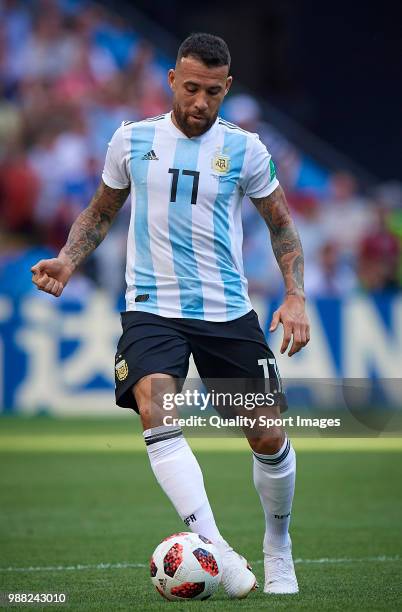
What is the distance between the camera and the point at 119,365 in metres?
5.23

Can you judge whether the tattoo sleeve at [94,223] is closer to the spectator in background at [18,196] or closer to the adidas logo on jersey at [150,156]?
the adidas logo on jersey at [150,156]

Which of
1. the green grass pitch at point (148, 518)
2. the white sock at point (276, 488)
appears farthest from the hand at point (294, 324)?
the green grass pitch at point (148, 518)

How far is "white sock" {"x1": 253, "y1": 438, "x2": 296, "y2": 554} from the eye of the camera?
538 centimetres

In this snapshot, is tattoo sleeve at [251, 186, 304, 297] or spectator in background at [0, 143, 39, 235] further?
spectator in background at [0, 143, 39, 235]

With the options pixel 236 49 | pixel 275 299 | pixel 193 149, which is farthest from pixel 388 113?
pixel 193 149

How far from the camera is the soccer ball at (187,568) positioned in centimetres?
491

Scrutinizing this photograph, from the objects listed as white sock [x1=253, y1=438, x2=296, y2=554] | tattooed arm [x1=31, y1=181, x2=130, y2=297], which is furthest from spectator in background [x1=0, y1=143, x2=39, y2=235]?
white sock [x1=253, y1=438, x2=296, y2=554]

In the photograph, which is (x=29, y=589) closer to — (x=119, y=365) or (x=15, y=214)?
(x=119, y=365)

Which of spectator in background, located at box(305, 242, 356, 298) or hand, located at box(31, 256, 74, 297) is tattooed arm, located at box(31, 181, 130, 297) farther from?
spectator in background, located at box(305, 242, 356, 298)

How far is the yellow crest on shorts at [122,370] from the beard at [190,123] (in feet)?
3.50

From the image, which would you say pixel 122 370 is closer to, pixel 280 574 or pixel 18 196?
pixel 280 574

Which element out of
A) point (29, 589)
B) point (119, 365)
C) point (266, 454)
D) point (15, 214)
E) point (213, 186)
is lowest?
point (29, 589)

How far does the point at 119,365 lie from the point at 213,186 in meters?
0.88

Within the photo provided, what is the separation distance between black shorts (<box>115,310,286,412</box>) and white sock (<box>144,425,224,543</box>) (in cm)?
23
